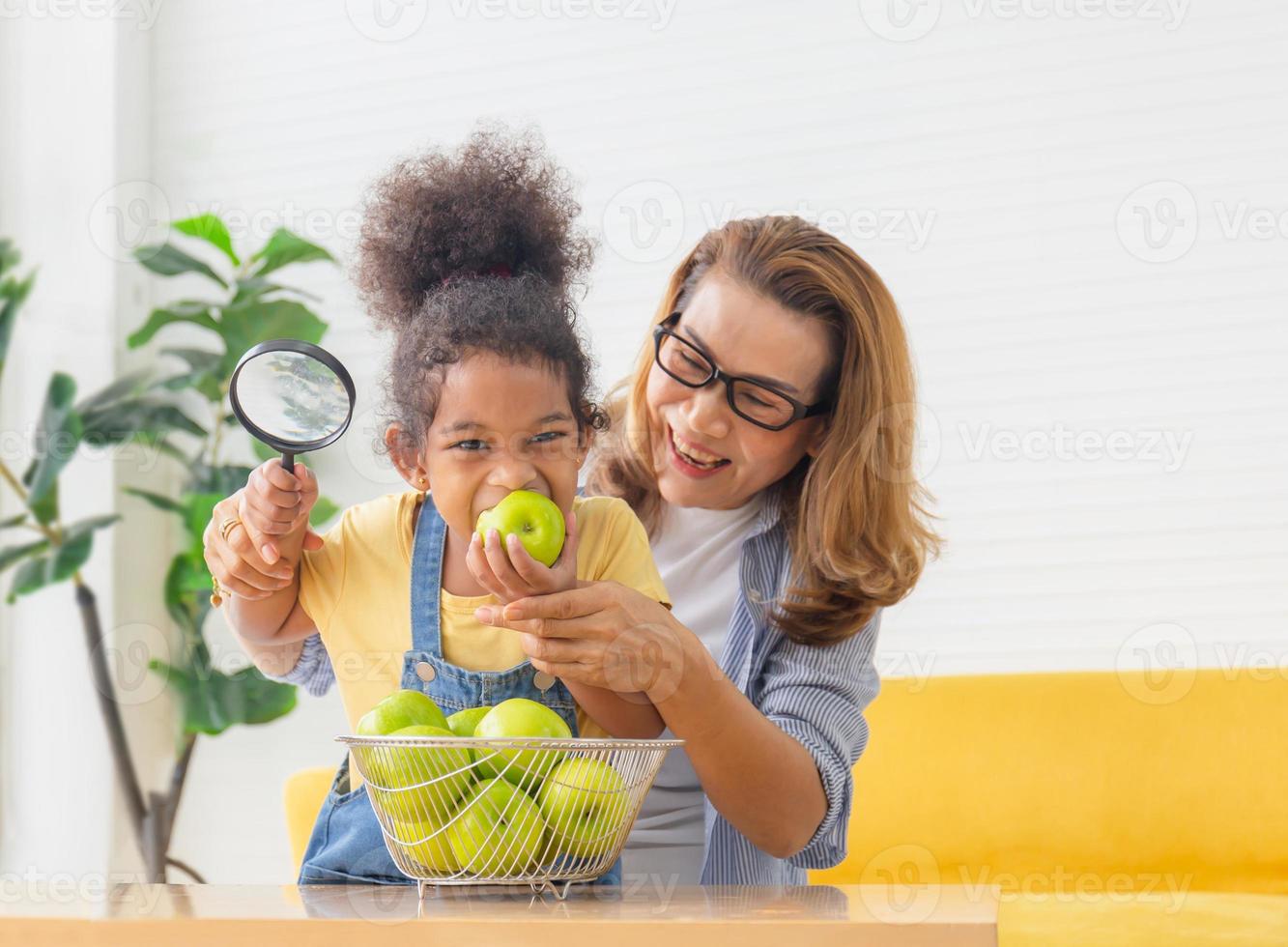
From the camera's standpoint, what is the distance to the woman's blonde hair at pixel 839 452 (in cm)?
152

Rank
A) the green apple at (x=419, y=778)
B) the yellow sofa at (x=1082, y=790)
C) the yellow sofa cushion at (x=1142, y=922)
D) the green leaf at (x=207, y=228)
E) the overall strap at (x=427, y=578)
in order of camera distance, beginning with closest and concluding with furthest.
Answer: the green apple at (x=419, y=778) < the overall strap at (x=427, y=578) < the yellow sofa cushion at (x=1142, y=922) < the yellow sofa at (x=1082, y=790) < the green leaf at (x=207, y=228)

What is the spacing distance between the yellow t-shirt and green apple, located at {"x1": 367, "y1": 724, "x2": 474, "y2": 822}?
30 cm

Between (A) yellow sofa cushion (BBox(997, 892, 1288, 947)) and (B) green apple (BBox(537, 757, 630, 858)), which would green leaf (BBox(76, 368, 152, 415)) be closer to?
(A) yellow sofa cushion (BBox(997, 892, 1288, 947))

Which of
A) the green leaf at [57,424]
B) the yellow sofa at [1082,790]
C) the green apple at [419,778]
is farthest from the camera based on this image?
the green leaf at [57,424]

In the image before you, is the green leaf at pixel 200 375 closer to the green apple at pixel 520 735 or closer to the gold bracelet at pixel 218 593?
the gold bracelet at pixel 218 593

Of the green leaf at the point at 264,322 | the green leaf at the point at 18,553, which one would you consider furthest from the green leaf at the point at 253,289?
the green leaf at the point at 18,553

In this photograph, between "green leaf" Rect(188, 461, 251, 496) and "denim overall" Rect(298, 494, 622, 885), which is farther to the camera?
"green leaf" Rect(188, 461, 251, 496)

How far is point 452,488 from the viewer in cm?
113

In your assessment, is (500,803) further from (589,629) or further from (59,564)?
(59,564)

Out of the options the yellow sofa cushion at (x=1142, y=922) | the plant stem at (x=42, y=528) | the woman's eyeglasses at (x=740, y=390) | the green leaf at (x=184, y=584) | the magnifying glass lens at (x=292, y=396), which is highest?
the woman's eyeglasses at (x=740, y=390)

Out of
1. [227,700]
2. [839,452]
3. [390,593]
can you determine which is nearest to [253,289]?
[227,700]

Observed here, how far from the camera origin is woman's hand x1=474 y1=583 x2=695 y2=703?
97 cm

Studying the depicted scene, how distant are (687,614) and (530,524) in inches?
27.0

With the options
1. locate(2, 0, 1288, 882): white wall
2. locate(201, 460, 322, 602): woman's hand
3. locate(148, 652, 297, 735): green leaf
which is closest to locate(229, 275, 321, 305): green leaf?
locate(2, 0, 1288, 882): white wall
